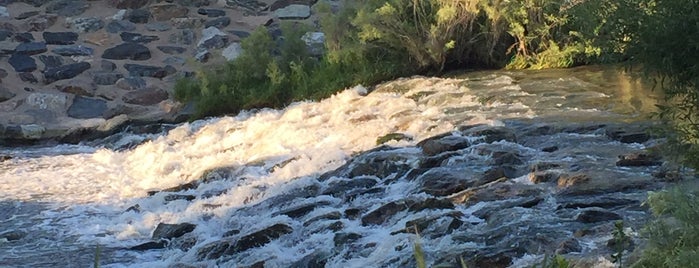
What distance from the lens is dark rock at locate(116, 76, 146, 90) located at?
10.5 metres

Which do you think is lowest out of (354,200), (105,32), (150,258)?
(105,32)

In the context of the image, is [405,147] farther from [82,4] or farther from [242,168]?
[82,4]

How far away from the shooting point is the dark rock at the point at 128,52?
1102cm

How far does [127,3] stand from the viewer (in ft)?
39.1

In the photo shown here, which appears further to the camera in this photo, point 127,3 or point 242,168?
point 127,3

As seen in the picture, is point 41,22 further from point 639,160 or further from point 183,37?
point 639,160

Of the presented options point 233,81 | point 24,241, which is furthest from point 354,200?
point 233,81

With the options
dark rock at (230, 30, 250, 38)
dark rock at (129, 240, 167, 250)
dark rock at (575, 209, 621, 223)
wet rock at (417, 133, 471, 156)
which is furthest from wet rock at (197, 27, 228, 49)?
dark rock at (575, 209, 621, 223)

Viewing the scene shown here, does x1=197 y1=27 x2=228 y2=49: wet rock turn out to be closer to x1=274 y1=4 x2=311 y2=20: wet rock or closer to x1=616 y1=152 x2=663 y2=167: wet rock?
x1=274 y1=4 x2=311 y2=20: wet rock

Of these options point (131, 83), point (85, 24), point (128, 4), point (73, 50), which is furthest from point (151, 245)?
point (128, 4)

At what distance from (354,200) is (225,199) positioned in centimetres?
118

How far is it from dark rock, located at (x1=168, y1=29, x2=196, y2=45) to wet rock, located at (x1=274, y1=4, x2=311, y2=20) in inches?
43.4

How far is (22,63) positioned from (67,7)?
51.9 inches

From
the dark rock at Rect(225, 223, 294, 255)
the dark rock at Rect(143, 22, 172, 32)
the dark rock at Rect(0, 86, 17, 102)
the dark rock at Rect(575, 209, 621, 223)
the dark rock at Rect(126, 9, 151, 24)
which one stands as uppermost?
the dark rock at Rect(575, 209, 621, 223)
